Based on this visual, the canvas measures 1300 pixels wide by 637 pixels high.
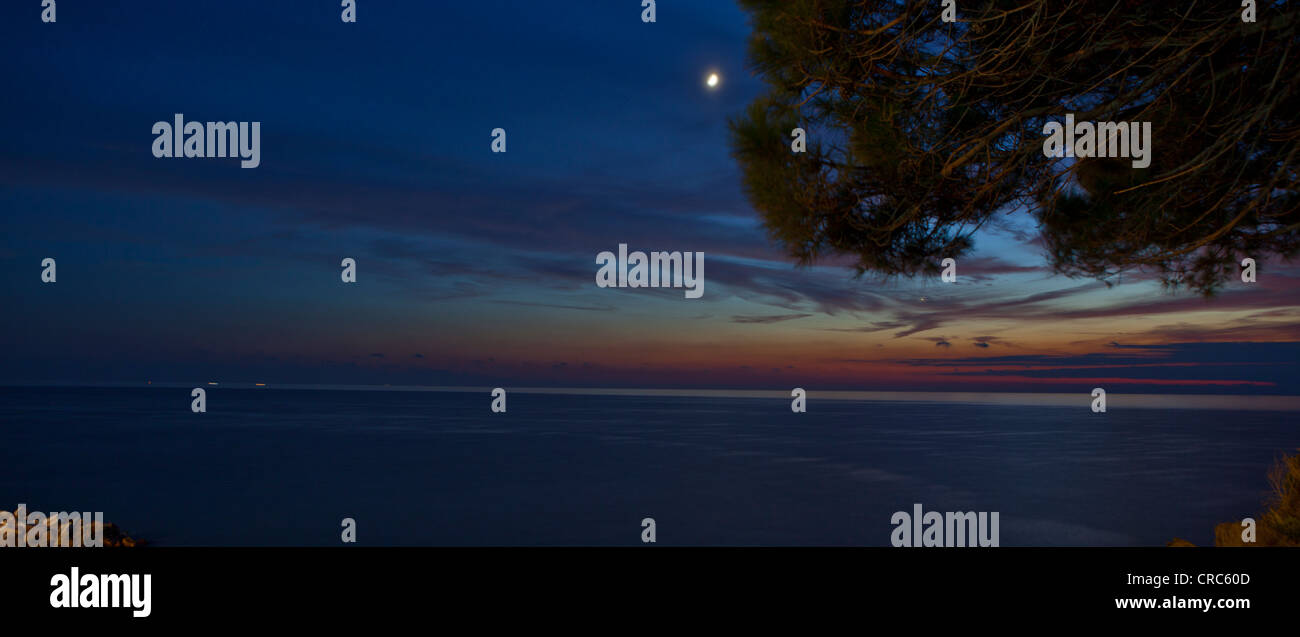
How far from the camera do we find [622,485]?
18.8m

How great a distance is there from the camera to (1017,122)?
6180mm

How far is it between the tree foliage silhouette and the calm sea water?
738 centimetres

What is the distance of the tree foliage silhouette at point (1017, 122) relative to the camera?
5484 mm

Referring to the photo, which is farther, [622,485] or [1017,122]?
[622,485]

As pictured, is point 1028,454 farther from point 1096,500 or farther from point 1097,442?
point 1096,500

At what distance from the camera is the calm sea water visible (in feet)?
45.3

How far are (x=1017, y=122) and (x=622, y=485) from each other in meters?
14.6

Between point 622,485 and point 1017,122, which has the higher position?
point 1017,122

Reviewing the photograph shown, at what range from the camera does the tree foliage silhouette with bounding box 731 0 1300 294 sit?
18.0 ft

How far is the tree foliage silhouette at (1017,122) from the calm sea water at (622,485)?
738 cm

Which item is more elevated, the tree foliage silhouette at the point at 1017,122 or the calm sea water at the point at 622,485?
the tree foliage silhouette at the point at 1017,122

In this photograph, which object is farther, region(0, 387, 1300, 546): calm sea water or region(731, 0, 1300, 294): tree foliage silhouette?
region(0, 387, 1300, 546): calm sea water

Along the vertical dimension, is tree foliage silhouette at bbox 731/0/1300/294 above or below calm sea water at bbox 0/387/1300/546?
above
